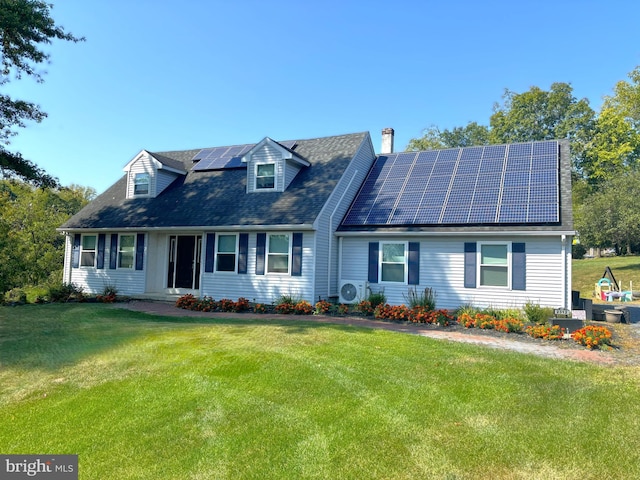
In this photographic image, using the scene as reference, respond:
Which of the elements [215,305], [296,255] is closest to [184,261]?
[215,305]

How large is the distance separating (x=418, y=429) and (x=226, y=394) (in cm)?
248

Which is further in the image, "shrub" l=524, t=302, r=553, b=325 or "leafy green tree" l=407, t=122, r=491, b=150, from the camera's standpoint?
"leafy green tree" l=407, t=122, r=491, b=150

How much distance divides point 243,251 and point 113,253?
242 inches

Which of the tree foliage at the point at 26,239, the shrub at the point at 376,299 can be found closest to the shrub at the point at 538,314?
the shrub at the point at 376,299

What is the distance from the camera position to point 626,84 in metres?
35.2

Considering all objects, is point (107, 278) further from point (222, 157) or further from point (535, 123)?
point (535, 123)

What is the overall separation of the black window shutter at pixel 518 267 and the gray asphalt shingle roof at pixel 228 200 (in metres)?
6.02

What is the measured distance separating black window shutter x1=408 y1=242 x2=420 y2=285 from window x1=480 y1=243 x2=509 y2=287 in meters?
1.89

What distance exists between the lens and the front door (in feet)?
51.9

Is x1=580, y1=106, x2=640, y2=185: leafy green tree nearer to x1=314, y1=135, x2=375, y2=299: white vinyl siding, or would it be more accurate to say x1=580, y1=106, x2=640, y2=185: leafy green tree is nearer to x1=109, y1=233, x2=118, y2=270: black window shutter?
x1=314, y1=135, x2=375, y2=299: white vinyl siding

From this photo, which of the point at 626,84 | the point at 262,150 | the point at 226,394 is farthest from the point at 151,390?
the point at 626,84

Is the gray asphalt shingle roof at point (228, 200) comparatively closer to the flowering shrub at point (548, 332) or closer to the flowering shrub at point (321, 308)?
the flowering shrub at point (321, 308)

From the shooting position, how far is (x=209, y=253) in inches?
581

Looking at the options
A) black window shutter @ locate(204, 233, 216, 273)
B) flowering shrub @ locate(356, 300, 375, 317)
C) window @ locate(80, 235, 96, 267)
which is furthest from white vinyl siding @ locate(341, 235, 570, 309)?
window @ locate(80, 235, 96, 267)
